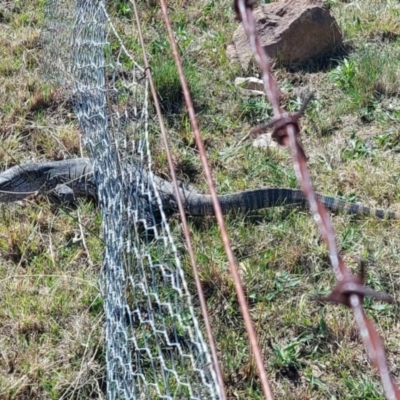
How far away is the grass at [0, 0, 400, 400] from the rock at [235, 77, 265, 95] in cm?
7

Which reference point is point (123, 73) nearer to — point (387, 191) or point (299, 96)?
point (299, 96)

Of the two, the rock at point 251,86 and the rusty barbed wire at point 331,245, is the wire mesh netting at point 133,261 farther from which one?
the rusty barbed wire at point 331,245

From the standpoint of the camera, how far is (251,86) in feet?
17.3

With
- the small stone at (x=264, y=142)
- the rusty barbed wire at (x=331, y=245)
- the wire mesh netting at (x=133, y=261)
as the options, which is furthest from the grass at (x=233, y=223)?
the rusty barbed wire at (x=331, y=245)

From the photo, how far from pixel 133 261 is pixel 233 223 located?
1066mm

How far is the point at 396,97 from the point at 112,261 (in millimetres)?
2622

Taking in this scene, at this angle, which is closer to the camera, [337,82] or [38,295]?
[38,295]

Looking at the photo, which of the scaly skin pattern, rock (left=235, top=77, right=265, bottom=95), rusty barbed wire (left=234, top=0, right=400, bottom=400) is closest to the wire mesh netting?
the scaly skin pattern

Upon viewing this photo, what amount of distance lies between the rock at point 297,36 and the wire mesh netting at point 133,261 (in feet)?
3.15

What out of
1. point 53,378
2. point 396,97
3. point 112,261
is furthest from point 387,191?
point 53,378

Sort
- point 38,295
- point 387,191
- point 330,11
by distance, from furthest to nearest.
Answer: point 330,11 < point 387,191 < point 38,295

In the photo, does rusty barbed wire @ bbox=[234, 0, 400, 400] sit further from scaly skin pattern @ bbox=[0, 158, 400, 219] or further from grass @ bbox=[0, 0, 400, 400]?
scaly skin pattern @ bbox=[0, 158, 400, 219]

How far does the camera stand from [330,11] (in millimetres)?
5871

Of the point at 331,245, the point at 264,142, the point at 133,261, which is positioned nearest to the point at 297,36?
the point at 264,142
